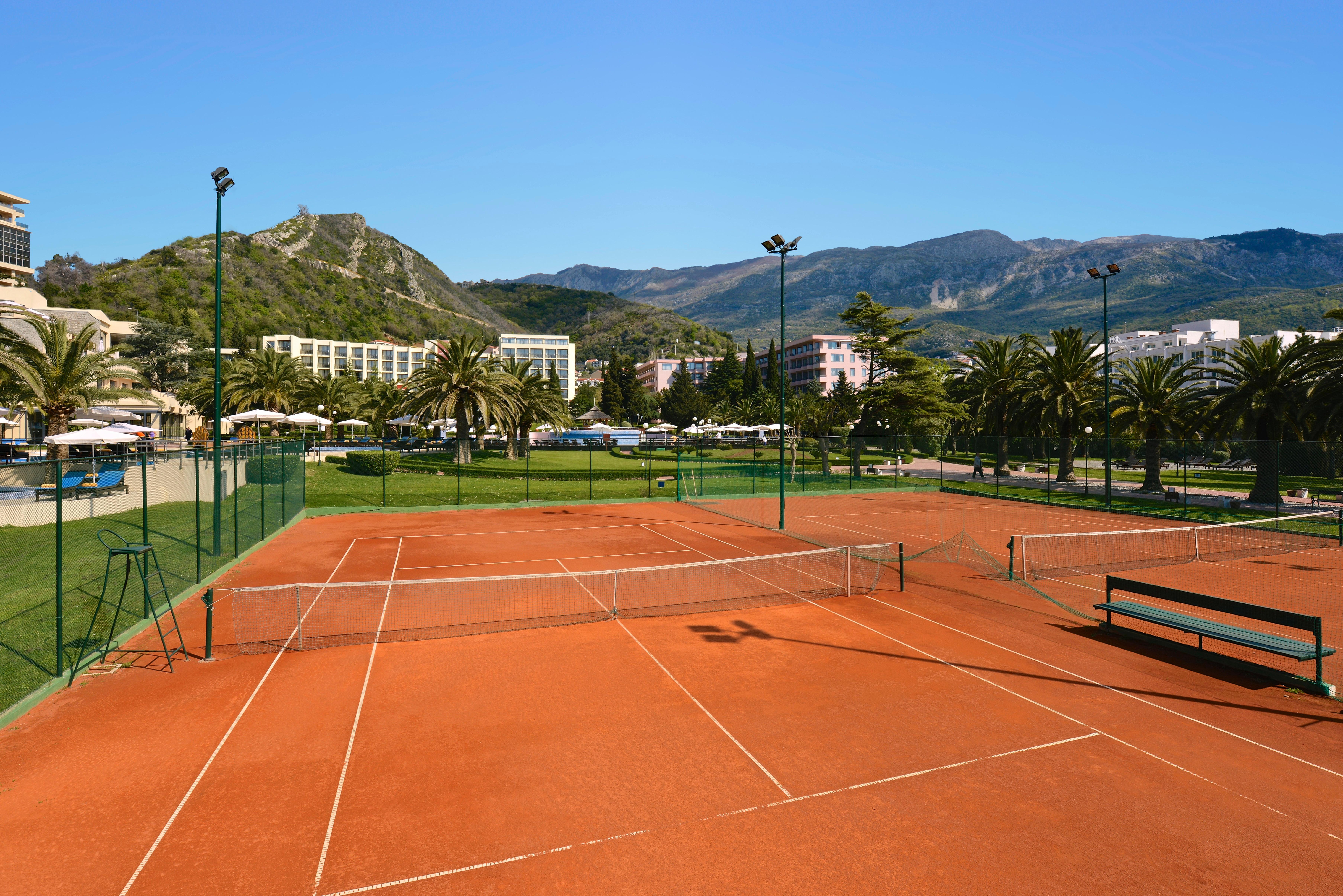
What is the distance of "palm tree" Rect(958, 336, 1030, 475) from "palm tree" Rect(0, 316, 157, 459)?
159 feet

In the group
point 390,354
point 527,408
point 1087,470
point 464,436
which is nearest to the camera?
point 1087,470

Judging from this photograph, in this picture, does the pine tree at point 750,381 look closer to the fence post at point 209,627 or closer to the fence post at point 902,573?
→ the fence post at point 902,573

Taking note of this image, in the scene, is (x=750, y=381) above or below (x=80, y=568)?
above

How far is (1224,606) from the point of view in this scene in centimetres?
1043

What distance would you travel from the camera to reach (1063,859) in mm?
5844

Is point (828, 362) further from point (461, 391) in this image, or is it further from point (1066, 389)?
point (461, 391)

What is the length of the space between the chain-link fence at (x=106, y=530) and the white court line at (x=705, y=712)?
7.56m

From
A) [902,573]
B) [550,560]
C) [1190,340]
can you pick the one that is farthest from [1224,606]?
[1190,340]

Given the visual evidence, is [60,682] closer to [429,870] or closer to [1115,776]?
[429,870]

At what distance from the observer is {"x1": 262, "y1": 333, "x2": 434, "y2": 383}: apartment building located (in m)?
134

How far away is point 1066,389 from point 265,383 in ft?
201

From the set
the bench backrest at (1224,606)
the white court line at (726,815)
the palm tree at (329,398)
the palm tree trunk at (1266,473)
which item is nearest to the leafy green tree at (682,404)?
the palm tree at (329,398)

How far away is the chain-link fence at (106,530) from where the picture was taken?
1024 centimetres

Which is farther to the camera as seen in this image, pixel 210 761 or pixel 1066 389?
pixel 1066 389
